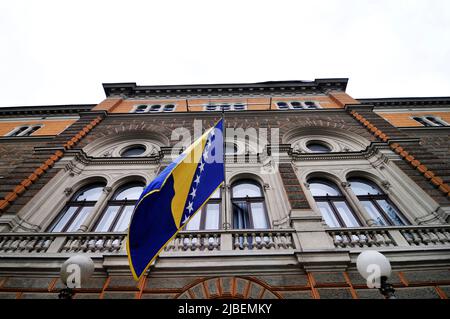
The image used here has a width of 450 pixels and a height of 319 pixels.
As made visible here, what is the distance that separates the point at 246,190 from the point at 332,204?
12.0ft

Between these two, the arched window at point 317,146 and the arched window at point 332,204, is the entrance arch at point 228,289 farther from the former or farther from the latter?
the arched window at point 317,146

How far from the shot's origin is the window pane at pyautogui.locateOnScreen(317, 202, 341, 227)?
8.86 meters

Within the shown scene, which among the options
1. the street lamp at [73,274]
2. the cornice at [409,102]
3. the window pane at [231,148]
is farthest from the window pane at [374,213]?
the cornice at [409,102]

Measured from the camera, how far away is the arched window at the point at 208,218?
8.77m

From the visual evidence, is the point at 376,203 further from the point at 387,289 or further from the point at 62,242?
the point at 62,242

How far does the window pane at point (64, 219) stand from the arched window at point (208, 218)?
193 inches

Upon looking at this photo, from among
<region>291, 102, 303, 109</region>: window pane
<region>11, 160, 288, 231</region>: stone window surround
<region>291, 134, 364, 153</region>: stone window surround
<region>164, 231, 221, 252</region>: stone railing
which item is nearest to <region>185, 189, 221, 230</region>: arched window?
<region>11, 160, 288, 231</region>: stone window surround

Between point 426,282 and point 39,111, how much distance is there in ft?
81.8

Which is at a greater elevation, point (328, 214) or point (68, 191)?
point (68, 191)

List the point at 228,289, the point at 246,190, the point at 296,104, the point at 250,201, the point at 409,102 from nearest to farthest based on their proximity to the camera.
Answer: the point at 228,289 → the point at 250,201 → the point at 246,190 → the point at 296,104 → the point at 409,102

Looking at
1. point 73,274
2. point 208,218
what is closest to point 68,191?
point 208,218

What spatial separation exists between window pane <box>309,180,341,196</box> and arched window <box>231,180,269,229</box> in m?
2.46

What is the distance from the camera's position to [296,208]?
27.1ft

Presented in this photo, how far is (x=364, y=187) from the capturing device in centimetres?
1076
